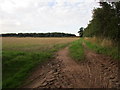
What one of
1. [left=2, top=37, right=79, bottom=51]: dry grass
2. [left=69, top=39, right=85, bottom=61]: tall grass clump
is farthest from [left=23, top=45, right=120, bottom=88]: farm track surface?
[left=2, top=37, right=79, bottom=51]: dry grass

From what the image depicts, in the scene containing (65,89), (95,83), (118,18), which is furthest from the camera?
(118,18)

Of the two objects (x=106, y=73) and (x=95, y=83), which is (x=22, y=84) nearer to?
(x=95, y=83)

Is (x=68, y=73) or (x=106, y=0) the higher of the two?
(x=106, y=0)

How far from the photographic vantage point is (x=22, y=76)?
8273 mm

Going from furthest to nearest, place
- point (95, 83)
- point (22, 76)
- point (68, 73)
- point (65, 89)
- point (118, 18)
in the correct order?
point (118, 18), point (68, 73), point (22, 76), point (95, 83), point (65, 89)

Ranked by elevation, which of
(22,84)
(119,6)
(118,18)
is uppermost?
(119,6)

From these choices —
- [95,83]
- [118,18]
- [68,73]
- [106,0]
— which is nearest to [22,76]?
[68,73]

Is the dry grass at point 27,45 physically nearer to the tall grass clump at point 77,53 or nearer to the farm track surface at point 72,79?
the tall grass clump at point 77,53

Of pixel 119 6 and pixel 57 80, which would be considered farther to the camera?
pixel 119 6

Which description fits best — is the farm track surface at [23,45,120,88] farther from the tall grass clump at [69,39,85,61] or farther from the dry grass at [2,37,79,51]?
the dry grass at [2,37,79,51]

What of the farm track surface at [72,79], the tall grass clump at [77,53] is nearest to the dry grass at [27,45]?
the tall grass clump at [77,53]

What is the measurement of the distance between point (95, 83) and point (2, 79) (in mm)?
4668

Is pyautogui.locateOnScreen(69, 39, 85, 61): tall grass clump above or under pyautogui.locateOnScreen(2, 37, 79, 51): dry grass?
above

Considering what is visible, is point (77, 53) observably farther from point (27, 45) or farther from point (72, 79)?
point (27, 45)
